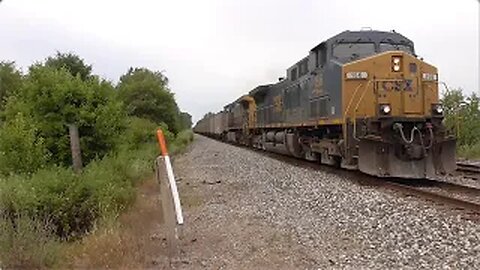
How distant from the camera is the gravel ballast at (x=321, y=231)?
5.70 meters

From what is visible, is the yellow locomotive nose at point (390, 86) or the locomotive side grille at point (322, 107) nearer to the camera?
the yellow locomotive nose at point (390, 86)

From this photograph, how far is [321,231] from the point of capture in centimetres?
718

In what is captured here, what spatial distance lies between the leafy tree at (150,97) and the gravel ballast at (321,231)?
32.0m

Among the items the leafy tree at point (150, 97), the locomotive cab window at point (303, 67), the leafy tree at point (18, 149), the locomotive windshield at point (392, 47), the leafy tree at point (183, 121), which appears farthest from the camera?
the leafy tree at point (183, 121)

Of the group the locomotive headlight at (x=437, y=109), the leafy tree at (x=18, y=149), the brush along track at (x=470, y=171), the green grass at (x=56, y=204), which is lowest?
the brush along track at (x=470, y=171)

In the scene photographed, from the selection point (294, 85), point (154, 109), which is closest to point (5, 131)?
point (294, 85)

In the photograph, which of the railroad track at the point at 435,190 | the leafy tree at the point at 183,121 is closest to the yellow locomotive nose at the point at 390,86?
the railroad track at the point at 435,190

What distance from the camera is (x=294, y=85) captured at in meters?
18.8

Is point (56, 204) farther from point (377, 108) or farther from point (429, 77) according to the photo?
point (429, 77)

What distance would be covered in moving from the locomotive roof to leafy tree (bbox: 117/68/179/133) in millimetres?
28727

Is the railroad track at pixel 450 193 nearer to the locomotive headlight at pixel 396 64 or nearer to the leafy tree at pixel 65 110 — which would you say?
the locomotive headlight at pixel 396 64

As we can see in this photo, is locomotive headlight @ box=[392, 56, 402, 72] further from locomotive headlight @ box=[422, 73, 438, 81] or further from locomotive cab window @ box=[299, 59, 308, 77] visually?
locomotive cab window @ box=[299, 59, 308, 77]

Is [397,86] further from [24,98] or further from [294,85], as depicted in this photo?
[24,98]

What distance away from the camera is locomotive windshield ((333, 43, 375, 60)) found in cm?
1421
